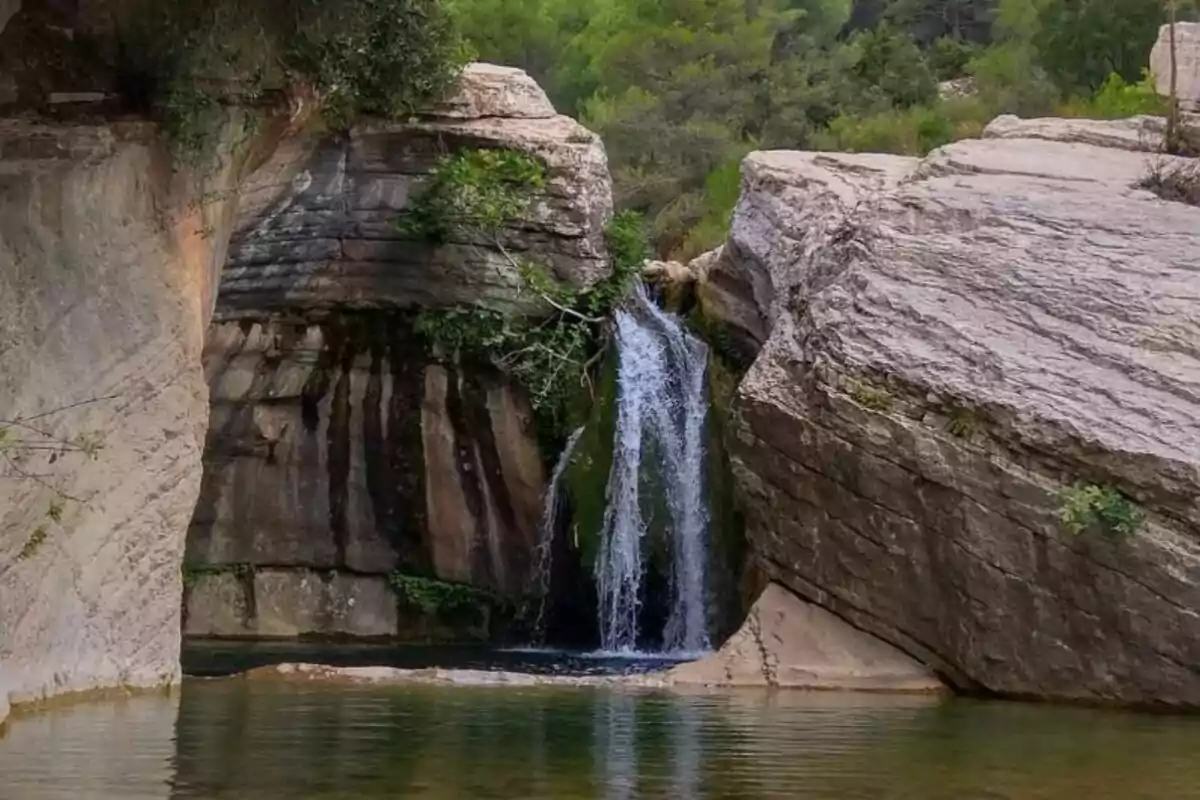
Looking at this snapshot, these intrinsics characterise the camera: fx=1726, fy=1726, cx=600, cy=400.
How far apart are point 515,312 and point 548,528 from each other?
250 centimetres

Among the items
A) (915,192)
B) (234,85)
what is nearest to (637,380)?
(915,192)

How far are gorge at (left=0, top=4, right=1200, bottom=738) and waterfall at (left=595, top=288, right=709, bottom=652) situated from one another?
0.04 metres

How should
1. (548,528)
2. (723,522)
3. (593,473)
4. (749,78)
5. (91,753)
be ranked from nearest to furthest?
(91,753)
(723,522)
(593,473)
(548,528)
(749,78)

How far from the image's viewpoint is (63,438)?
38.5 feet

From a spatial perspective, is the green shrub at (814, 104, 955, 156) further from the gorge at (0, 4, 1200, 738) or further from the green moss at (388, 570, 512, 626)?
the green moss at (388, 570, 512, 626)

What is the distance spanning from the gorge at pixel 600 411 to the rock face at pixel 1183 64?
273 cm

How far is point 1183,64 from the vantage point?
893 inches

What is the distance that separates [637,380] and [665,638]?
2999 mm

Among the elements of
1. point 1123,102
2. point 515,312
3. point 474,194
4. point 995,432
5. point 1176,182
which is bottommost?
point 995,432

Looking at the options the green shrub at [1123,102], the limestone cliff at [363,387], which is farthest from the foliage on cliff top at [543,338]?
the green shrub at [1123,102]

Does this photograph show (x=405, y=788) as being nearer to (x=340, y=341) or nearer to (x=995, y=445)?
(x=995, y=445)

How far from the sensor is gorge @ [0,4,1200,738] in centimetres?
1218

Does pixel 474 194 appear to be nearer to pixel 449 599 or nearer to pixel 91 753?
pixel 449 599

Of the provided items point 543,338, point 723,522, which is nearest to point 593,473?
point 543,338
